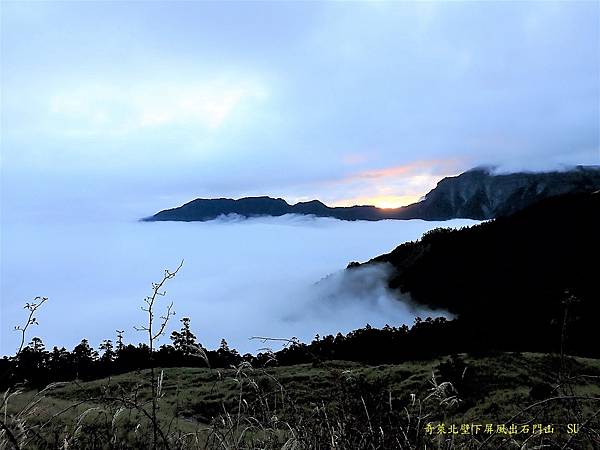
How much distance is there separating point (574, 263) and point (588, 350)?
2627 cm

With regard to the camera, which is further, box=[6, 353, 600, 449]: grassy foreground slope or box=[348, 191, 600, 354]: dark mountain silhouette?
box=[348, 191, 600, 354]: dark mountain silhouette

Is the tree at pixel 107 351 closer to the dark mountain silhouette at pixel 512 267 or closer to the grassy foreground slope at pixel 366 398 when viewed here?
the grassy foreground slope at pixel 366 398

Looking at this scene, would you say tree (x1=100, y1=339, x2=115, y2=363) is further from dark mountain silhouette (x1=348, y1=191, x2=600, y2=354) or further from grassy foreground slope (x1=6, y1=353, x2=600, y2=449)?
dark mountain silhouette (x1=348, y1=191, x2=600, y2=354)

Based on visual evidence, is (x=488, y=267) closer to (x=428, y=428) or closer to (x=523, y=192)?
(x=428, y=428)

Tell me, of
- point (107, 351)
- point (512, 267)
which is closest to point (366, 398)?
point (107, 351)

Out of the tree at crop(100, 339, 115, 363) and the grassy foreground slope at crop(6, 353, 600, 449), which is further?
the tree at crop(100, 339, 115, 363)

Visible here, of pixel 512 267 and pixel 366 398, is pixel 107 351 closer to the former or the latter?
pixel 366 398

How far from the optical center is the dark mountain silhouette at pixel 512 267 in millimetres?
34875

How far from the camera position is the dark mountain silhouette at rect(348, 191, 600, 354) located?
34.9 m

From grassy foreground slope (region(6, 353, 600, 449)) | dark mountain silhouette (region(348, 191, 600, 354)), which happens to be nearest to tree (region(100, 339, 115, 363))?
grassy foreground slope (region(6, 353, 600, 449))

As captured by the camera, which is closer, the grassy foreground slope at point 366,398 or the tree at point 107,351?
the grassy foreground slope at point 366,398

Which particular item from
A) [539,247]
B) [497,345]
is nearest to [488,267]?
[539,247]

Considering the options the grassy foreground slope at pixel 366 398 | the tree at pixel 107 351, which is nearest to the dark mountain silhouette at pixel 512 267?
the grassy foreground slope at pixel 366 398

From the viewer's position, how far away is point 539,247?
204 ft
